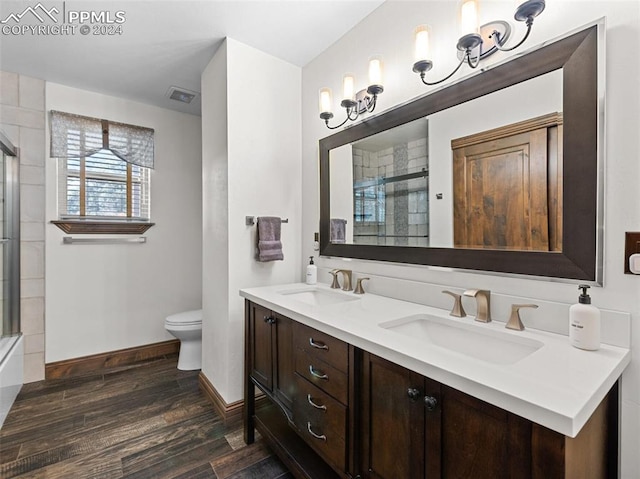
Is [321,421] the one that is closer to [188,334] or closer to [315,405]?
[315,405]

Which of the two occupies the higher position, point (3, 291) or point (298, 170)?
point (298, 170)

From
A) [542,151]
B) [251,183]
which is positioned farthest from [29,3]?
[542,151]

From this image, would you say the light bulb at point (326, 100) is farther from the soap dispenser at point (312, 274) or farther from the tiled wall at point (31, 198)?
the tiled wall at point (31, 198)

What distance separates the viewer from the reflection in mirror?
3.62ft

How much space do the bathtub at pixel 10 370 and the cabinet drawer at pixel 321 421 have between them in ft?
6.50

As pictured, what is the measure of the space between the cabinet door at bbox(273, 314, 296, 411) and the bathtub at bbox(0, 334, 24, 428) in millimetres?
1827

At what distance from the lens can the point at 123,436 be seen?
1.84 metres

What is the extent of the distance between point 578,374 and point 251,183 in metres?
1.87

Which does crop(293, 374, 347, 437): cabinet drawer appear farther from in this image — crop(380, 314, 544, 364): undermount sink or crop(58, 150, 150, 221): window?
crop(58, 150, 150, 221): window

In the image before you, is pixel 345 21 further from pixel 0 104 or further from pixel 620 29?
pixel 0 104

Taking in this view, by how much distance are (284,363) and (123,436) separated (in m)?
1.17

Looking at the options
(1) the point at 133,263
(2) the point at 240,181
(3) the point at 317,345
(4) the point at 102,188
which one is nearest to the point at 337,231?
(2) the point at 240,181

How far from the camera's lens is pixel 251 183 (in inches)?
83.0

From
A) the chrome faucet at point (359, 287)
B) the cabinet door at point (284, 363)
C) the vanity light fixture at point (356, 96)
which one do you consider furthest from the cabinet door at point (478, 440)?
the vanity light fixture at point (356, 96)
